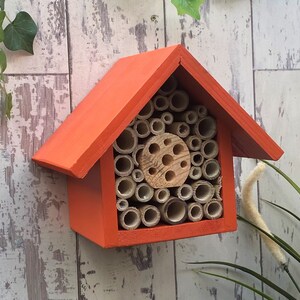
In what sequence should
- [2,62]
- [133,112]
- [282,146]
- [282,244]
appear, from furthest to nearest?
1. [282,146]
2. [282,244]
3. [2,62]
4. [133,112]

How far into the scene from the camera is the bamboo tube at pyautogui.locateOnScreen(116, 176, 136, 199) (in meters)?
0.67

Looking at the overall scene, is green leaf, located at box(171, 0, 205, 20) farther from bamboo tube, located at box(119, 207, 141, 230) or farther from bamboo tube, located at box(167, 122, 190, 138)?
bamboo tube, located at box(119, 207, 141, 230)

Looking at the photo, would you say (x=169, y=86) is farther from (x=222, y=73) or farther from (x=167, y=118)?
(x=222, y=73)

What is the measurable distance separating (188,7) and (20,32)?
0.80 ft

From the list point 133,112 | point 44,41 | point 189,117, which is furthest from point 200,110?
point 44,41

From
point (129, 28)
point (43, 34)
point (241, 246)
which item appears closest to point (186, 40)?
point (129, 28)

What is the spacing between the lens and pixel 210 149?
2.41 ft

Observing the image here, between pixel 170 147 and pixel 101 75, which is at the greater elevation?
pixel 101 75

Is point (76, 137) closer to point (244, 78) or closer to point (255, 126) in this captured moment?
point (255, 126)

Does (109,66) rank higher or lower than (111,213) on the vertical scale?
higher

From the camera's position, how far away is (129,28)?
0.85m

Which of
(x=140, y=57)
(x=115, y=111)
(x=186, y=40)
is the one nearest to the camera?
(x=115, y=111)

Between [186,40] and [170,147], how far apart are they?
10.2 inches

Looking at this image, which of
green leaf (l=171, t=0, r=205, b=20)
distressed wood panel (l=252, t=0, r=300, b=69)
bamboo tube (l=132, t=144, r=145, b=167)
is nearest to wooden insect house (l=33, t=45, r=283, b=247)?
bamboo tube (l=132, t=144, r=145, b=167)
